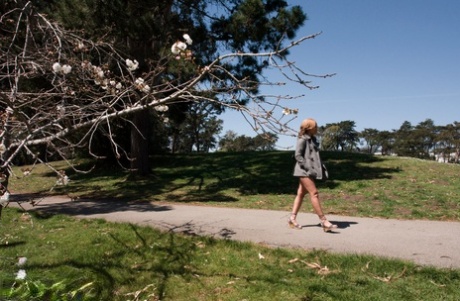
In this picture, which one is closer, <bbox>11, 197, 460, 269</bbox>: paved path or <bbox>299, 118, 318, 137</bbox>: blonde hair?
<bbox>11, 197, 460, 269</bbox>: paved path

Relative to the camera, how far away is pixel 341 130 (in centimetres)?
6444

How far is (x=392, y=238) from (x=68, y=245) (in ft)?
14.6

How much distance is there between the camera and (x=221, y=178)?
44.8 ft

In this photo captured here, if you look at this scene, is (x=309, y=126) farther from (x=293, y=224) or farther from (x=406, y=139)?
(x=406, y=139)

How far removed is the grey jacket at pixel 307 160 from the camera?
20.2 feet

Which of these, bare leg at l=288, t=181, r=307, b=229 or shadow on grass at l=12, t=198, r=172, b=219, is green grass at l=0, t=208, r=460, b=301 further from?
shadow on grass at l=12, t=198, r=172, b=219

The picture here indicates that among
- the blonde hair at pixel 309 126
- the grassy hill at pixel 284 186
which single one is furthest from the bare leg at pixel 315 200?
the grassy hill at pixel 284 186

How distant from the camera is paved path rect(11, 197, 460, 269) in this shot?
16.8 feet

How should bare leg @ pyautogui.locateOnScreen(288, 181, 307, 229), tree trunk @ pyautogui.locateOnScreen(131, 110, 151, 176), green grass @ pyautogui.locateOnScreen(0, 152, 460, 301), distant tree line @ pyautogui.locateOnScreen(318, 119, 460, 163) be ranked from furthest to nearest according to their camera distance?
distant tree line @ pyautogui.locateOnScreen(318, 119, 460, 163) < tree trunk @ pyautogui.locateOnScreen(131, 110, 151, 176) < bare leg @ pyautogui.locateOnScreen(288, 181, 307, 229) < green grass @ pyautogui.locateOnScreen(0, 152, 460, 301)

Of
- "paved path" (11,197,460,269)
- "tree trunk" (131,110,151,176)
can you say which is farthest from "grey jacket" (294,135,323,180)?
"tree trunk" (131,110,151,176)

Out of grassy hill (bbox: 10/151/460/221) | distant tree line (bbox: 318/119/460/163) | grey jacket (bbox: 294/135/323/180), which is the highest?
distant tree line (bbox: 318/119/460/163)

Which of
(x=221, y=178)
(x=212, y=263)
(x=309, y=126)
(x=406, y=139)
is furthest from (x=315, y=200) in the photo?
(x=406, y=139)

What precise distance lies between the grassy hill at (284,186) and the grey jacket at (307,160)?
2.09 metres

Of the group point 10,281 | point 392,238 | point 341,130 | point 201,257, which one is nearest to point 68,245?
point 201,257
